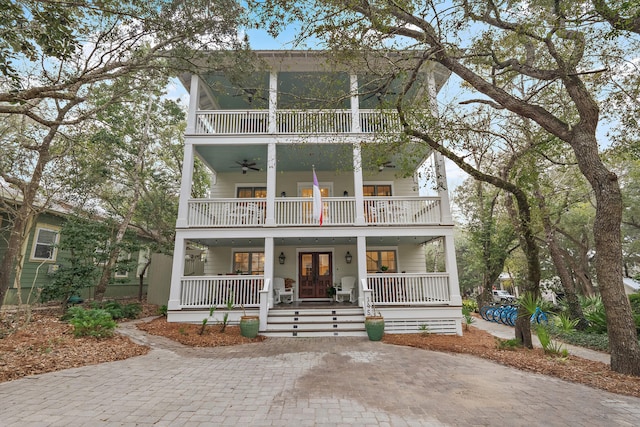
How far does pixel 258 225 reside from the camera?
896cm

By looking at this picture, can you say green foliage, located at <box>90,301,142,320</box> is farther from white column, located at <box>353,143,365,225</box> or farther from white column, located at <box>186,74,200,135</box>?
white column, located at <box>353,143,365,225</box>

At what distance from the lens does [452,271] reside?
28.3 ft

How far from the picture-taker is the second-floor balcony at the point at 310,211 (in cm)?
922

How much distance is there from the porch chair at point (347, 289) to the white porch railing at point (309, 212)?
8.12 feet

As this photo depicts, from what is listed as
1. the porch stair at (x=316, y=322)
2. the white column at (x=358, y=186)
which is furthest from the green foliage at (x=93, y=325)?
the white column at (x=358, y=186)

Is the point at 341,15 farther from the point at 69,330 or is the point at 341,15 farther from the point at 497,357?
the point at 69,330

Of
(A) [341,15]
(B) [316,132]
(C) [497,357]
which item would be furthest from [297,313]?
(A) [341,15]

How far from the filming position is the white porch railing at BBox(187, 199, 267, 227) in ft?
30.1

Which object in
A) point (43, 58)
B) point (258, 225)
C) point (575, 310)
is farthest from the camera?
point (575, 310)

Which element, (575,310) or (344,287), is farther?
(344,287)

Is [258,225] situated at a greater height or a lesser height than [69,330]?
greater

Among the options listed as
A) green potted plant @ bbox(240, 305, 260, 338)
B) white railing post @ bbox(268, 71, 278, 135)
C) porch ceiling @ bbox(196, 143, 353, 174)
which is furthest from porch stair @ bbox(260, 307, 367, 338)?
white railing post @ bbox(268, 71, 278, 135)

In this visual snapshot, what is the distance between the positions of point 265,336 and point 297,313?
42.4 inches

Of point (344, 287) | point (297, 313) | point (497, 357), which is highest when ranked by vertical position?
point (344, 287)
